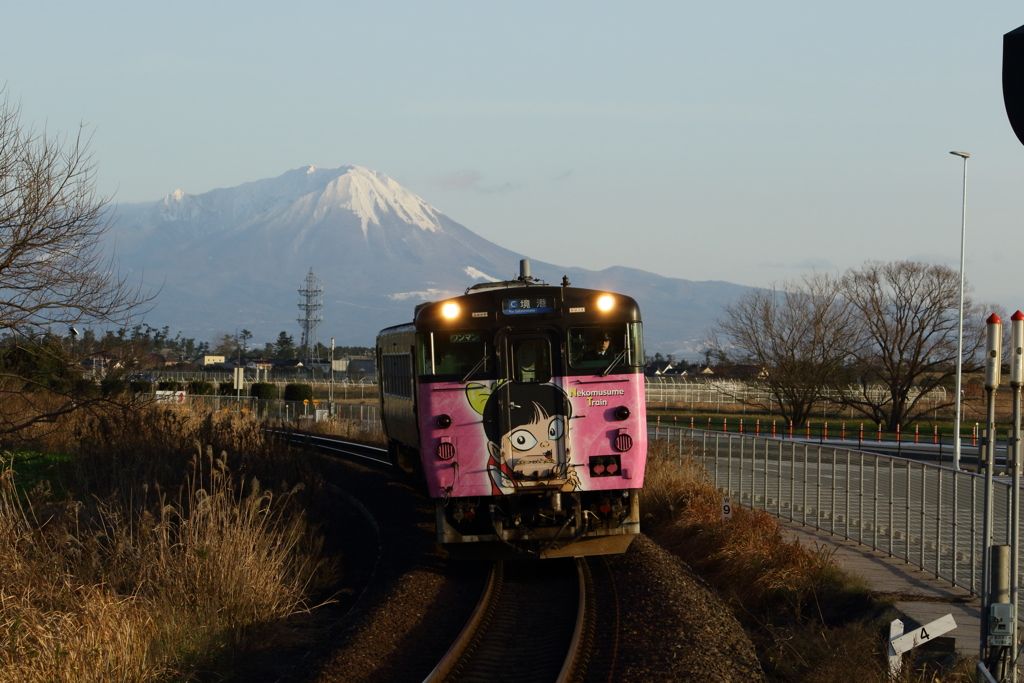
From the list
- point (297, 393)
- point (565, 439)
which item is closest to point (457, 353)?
point (565, 439)

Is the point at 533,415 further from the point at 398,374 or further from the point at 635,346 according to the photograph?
the point at 398,374

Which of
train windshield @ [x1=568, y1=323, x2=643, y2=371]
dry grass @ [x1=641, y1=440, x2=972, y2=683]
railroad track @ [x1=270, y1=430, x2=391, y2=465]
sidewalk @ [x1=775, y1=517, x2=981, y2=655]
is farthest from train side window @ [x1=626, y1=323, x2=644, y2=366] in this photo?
railroad track @ [x1=270, y1=430, x2=391, y2=465]

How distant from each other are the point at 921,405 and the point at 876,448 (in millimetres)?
20121

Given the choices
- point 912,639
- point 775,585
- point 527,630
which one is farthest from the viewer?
point 775,585

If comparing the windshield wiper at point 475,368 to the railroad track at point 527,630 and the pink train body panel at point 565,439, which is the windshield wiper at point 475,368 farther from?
the railroad track at point 527,630

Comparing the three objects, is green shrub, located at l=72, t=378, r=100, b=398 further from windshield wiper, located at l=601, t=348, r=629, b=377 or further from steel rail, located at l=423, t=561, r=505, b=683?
windshield wiper, located at l=601, t=348, r=629, b=377

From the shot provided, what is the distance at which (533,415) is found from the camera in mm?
12031

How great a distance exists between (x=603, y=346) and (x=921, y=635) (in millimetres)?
5420

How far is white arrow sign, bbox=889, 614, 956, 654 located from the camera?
25.8 feet

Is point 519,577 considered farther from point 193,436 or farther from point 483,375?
point 193,436

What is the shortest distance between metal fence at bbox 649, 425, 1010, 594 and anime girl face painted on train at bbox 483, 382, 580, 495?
444 cm

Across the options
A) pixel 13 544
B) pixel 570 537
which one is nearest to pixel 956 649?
pixel 570 537

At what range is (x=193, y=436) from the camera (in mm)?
18141

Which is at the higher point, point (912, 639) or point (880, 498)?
point (880, 498)
